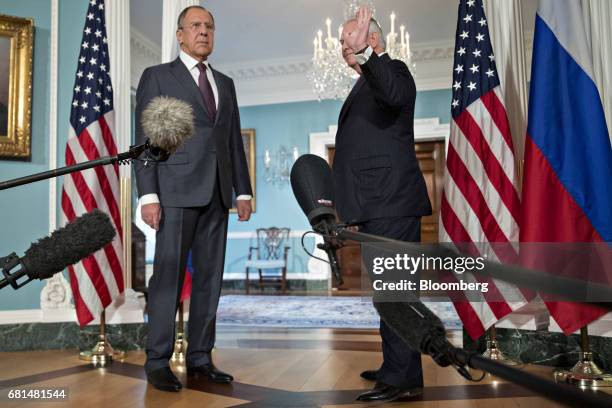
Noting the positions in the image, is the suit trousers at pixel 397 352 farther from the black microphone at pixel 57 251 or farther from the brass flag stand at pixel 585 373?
the black microphone at pixel 57 251

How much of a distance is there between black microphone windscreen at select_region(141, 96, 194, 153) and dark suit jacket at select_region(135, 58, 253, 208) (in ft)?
3.31

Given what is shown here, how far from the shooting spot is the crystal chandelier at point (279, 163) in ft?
26.5

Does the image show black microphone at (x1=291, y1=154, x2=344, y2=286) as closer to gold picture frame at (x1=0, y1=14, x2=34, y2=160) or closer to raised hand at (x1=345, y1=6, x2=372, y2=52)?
raised hand at (x1=345, y1=6, x2=372, y2=52)

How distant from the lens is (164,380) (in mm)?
2119

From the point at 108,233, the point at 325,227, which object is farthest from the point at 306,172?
the point at 108,233

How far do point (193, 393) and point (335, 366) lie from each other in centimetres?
79

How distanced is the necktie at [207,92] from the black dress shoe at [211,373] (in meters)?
1.18

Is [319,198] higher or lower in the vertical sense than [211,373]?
higher

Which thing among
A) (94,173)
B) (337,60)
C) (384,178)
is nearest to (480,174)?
(384,178)

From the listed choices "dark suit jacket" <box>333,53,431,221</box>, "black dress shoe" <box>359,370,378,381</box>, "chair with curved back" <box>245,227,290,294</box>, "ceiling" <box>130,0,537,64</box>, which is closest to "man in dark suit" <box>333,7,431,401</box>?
"dark suit jacket" <box>333,53,431,221</box>

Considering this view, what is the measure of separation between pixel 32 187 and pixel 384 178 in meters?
2.58

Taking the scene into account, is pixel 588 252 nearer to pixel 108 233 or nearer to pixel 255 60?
pixel 108 233

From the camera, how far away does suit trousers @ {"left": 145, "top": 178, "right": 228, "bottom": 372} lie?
2.23 m
